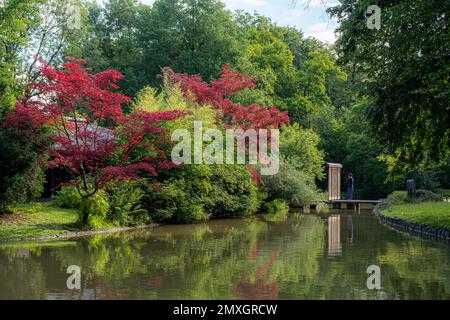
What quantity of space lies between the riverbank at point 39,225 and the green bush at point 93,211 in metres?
0.20

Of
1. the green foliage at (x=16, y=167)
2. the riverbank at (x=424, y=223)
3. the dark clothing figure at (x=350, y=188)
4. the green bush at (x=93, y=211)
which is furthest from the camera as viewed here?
the dark clothing figure at (x=350, y=188)

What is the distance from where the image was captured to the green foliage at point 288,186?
25156 millimetres

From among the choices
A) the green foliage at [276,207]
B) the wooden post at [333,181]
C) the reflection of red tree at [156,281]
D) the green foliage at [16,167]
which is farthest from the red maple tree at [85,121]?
the wooden post at [333,181]

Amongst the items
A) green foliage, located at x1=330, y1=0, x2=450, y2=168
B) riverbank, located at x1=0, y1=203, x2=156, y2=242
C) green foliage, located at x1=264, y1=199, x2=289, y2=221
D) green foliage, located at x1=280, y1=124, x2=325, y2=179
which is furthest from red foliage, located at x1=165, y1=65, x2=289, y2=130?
green foliage, located at x1=330, y1=0, x2=450, y2=168

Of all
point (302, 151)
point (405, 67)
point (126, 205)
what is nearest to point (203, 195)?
point (126, 205)

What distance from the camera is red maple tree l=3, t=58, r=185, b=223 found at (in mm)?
14586

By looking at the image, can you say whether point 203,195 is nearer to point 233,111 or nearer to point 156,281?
point 233,111

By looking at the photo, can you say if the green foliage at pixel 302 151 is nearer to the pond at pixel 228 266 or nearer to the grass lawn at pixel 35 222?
the pond at pixel 228 266

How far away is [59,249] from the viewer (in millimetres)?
11914

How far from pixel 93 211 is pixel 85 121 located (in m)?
2.60

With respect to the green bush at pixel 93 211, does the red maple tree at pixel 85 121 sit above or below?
above

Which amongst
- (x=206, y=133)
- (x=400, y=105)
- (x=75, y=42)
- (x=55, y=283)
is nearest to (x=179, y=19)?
(x=75, y=42)

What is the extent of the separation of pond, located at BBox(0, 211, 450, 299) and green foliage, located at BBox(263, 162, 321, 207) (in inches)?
374
